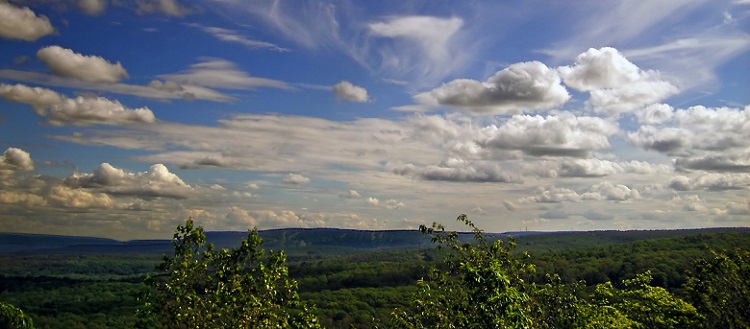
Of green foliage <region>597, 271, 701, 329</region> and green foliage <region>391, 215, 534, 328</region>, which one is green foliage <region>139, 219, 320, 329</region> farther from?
green foliage <region>597, 271, 701, 329</region>

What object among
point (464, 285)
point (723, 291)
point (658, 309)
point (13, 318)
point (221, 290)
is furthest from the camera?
point (723, 291)

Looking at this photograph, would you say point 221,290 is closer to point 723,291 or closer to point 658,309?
point 658,309

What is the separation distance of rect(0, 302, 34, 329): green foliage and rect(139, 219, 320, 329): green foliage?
353 cm

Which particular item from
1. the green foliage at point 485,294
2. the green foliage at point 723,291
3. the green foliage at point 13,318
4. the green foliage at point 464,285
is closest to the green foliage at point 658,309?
the green foliage at point 723,291

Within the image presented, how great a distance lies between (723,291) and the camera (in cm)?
4059

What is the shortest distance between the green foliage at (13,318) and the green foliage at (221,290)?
3531 millimetres

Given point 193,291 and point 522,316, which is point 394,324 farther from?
point 193,291

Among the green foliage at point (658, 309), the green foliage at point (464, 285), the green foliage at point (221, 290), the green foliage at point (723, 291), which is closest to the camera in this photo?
the green foliage at point (221, 290)

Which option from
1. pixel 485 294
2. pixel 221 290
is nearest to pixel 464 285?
pixel 485 294

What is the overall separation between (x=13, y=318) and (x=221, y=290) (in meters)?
6.57

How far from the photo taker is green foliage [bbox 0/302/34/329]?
18.1 meters

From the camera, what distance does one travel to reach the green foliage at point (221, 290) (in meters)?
20.6

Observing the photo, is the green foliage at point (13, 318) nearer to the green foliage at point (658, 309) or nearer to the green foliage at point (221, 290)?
the green foliage at point (221, 290)

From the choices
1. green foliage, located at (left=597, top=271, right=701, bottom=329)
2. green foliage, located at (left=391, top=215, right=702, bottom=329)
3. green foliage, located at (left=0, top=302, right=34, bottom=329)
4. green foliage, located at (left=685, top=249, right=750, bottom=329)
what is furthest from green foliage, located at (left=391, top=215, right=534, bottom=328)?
green foliage, located at (left=685, top=249, right=750, bottom=329)
